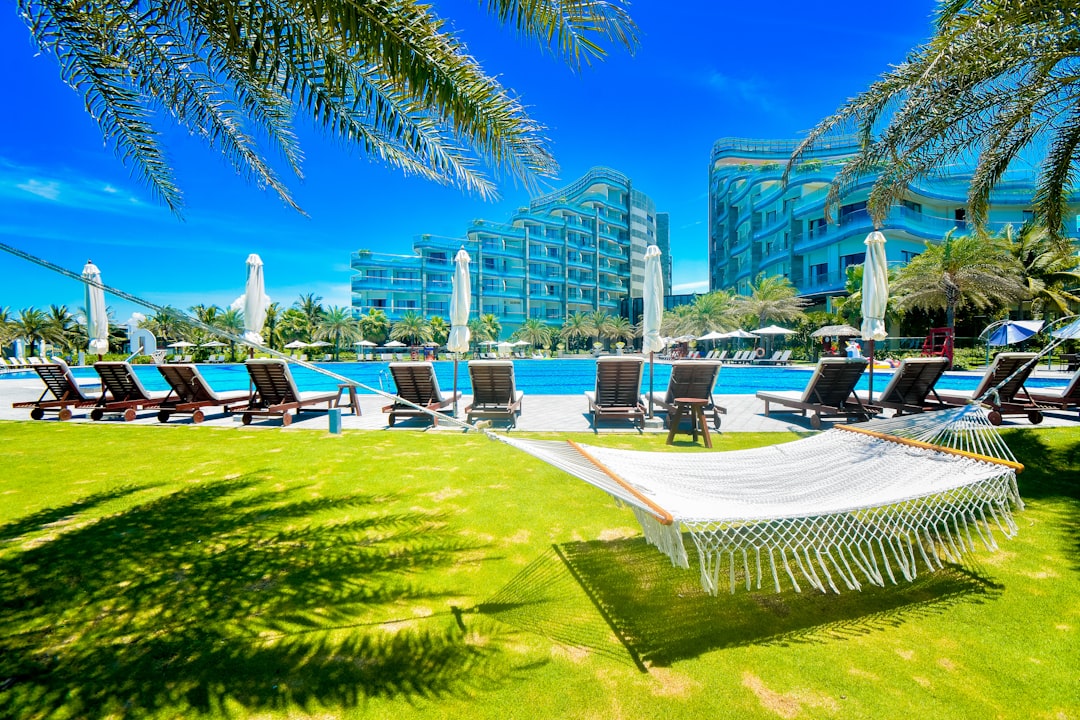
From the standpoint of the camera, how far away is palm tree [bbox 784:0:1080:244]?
15.7 ft

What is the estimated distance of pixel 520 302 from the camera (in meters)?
66.2

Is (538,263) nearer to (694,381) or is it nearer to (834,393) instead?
(694,381)

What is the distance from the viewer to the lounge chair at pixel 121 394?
791cm

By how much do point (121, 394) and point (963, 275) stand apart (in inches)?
1084

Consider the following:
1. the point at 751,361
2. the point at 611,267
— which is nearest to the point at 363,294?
the point at 611,267

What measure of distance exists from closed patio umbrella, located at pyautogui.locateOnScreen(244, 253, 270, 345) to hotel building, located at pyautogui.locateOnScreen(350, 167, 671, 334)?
49246mm

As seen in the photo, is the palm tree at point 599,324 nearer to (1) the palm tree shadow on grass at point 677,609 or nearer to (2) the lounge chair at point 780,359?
(2) the lounge chair at point 780,359

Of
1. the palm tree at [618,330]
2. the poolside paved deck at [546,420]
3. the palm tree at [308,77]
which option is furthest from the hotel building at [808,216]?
the palm tree at [308,77]

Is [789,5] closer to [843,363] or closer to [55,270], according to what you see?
[843,363]

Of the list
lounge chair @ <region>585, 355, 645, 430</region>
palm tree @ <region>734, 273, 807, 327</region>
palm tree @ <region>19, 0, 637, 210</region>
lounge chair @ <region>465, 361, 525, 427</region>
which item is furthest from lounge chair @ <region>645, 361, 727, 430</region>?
palm tree @ <region>734, 273, 807, 327</region>

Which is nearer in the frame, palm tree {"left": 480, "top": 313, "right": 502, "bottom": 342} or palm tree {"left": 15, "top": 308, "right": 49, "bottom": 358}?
palm tree {"left": 15, "top": 308, "right": 49, "bottom": 358}

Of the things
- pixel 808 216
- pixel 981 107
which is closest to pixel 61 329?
Answer: pixel 981 107

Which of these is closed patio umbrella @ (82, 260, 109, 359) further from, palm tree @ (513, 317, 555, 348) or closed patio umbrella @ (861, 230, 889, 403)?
palm tree @ (513, 317, 555, 348)

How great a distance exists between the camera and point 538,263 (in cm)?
6719
